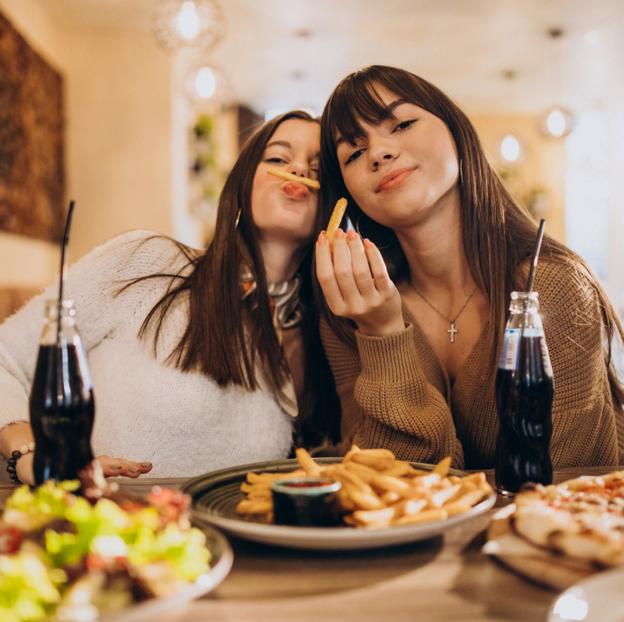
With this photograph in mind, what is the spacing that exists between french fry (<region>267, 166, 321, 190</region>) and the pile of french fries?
863mm

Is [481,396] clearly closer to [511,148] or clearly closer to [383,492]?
[383,492]

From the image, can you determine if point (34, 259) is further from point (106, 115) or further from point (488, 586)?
point (488, 586)

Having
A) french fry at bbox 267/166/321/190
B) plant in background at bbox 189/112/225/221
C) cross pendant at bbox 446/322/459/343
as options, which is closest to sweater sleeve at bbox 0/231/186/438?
french fry at bbox 267/166/321/190

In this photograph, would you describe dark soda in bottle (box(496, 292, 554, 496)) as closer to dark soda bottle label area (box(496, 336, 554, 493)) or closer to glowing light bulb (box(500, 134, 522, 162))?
dark soda bottle label area (box(496, 336, 554, 493))

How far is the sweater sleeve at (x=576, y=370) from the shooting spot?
135 centimetres

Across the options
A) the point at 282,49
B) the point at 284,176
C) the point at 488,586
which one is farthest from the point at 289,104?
the point at 488,586

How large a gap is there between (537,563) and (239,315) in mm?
1034

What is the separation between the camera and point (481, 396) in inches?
59.3

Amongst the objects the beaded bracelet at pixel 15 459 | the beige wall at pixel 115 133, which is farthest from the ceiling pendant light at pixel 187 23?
the beaded bracelet at pixel 15 459

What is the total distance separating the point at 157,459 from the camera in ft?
5.08

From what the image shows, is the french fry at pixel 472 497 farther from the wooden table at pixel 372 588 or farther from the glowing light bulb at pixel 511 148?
the glowing light bulb at pixel 511 148

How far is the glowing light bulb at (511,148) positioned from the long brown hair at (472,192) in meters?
4.87

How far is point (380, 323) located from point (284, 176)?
0.48 m

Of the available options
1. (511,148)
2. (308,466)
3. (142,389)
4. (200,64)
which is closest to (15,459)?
(142,389)
